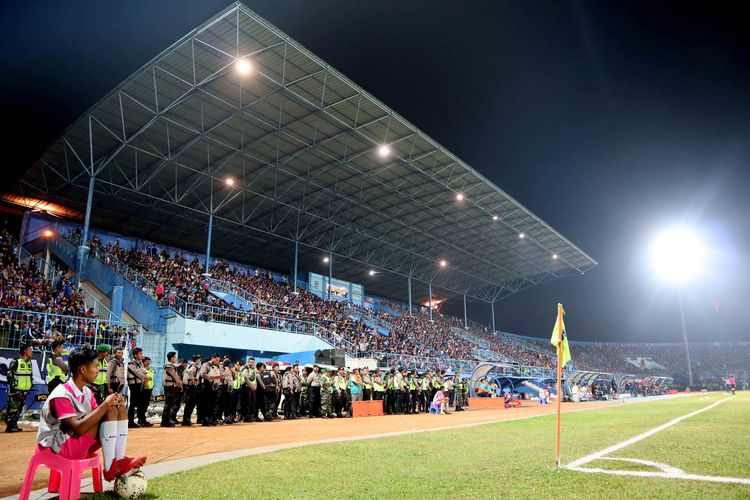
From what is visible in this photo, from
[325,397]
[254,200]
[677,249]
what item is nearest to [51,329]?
[325,397]

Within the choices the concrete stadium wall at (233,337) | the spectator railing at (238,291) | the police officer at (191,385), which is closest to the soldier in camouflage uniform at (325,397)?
the police officer at (191,385)

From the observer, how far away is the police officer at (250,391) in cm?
1492

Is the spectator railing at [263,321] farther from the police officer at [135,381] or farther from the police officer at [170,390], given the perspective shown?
the police officer at [135,381]

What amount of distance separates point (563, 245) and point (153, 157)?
117 feet

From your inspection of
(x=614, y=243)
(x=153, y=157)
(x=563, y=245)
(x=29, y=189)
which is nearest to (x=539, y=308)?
(x=614, y=243)

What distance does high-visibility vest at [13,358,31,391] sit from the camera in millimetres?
11211

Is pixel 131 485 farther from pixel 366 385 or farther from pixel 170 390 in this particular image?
pixel 366 385

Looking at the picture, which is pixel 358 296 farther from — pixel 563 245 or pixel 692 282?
pixel 692 282

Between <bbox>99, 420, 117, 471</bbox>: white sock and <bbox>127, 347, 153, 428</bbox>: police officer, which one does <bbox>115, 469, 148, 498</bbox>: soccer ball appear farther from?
<bbox>127, 347, 153, 428</bbox>: police officer

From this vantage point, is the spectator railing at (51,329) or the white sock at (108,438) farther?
the spectator railing at (51,329)

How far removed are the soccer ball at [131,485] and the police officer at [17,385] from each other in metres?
8.95

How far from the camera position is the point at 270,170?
99.6 ft

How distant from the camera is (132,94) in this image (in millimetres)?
22297

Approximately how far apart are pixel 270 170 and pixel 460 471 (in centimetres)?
2671
